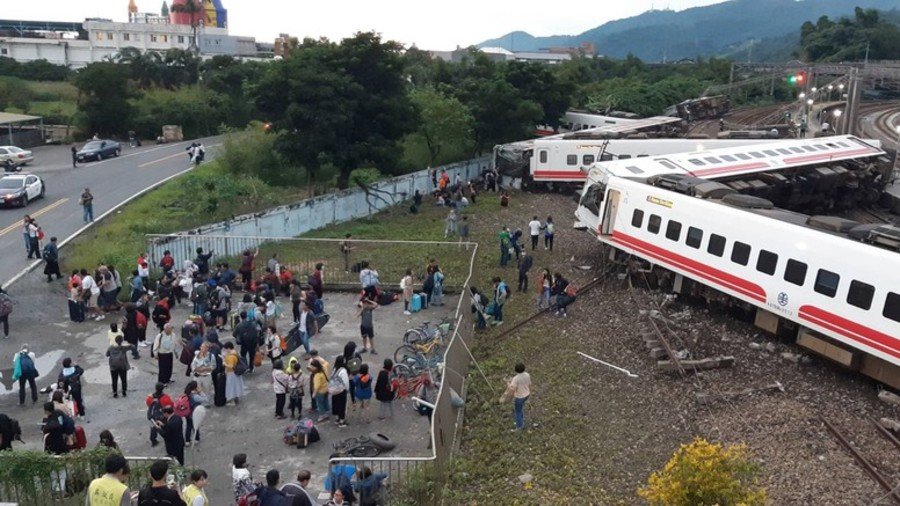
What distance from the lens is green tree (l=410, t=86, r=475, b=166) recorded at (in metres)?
39.6

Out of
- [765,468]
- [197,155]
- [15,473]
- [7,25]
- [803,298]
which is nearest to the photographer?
[15,473]

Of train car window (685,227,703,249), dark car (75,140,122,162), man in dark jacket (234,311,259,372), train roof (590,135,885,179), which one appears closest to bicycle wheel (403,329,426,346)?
man in dark jacket (234,311,259,372)

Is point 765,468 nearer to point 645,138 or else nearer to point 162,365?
point 162,365

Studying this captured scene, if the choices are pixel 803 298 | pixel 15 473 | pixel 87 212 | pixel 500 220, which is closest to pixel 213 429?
pixel 15 473

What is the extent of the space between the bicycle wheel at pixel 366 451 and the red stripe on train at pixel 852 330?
8.97m

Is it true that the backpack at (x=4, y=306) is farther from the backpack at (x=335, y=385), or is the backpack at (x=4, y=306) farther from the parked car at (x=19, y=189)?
the parked car at (x=19, y=189)

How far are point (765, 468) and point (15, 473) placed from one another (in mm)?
10366

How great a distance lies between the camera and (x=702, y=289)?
19.3 m

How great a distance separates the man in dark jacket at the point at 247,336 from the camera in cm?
1522

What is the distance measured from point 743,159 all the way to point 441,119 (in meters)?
17.3

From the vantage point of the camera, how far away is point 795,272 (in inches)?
625

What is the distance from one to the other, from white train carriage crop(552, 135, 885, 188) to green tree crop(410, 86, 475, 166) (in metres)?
5.93

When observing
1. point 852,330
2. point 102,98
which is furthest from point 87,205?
point 102,98

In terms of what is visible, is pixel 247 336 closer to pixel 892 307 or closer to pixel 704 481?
pixel 704 481
